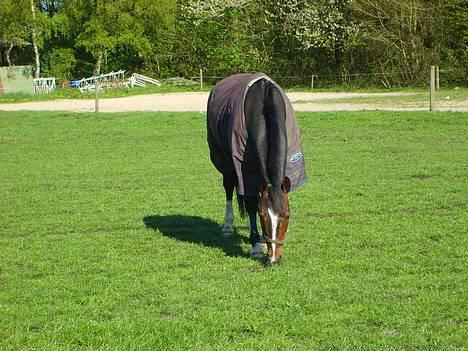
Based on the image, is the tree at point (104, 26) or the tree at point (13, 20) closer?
the tree at point (13, 20)

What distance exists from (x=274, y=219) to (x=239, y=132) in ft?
3.15

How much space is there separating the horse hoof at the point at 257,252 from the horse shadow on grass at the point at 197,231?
0.07 m

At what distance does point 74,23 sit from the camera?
45.6 m

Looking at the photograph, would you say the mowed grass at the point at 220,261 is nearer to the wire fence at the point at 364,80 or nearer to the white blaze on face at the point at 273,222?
the white blaze on face at the point at 273,222

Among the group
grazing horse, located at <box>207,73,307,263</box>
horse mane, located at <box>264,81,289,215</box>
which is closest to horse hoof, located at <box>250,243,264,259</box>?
grazing horse, located at <box>207,73,307,263</box>

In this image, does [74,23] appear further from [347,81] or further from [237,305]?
[237,305]

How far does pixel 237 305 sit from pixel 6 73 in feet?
124

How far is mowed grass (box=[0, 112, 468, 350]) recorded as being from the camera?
446cm

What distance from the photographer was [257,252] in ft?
21.1

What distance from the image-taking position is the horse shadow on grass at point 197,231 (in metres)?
6.95

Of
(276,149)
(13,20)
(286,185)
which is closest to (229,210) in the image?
(286,185)

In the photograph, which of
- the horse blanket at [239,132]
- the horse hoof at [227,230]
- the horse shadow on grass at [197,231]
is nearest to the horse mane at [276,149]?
the horse blanket at [239,132]

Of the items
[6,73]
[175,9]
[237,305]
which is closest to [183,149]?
[237,305]

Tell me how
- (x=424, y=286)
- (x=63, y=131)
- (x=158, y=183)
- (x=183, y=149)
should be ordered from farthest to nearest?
(x=63, y=131) < (x=183, y=149) < (x=158, y=183) < (x=424, y=286)
